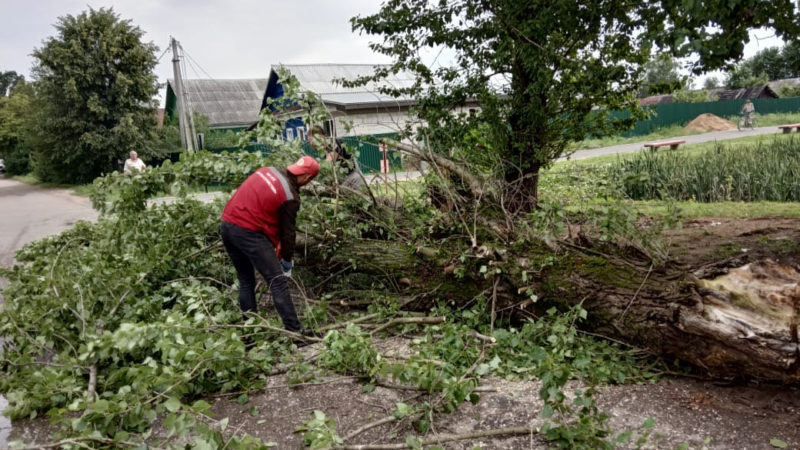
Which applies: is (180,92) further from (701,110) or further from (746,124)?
(701,110)

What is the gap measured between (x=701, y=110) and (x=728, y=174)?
3095cm

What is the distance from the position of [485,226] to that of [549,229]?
52 centimetres

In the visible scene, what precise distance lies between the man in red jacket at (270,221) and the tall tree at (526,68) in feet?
6.70

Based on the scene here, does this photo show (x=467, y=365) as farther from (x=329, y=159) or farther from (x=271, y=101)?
(x=271, y=101)

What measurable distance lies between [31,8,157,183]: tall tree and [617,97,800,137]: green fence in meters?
26.2

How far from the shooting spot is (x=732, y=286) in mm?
3016

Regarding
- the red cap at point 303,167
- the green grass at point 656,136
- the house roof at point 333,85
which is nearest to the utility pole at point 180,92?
the house roof at point 333,85

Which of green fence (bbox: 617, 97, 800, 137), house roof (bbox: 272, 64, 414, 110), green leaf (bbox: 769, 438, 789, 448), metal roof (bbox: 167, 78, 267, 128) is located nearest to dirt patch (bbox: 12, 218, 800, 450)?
green leaf (bbox: 769, 438, 789, 448)

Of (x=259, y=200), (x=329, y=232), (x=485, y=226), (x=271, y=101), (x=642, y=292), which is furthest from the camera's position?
(x=271, y=101)

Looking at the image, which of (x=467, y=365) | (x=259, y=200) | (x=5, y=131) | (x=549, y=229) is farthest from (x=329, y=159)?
(x=5, y=131)

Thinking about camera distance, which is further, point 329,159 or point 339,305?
point 329,159

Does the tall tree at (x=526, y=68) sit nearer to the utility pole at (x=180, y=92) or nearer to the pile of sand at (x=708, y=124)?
the utility pole at (x=180, y=92)

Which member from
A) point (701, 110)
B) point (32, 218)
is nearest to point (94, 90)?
point (32, 218)

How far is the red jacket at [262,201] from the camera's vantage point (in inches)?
158
